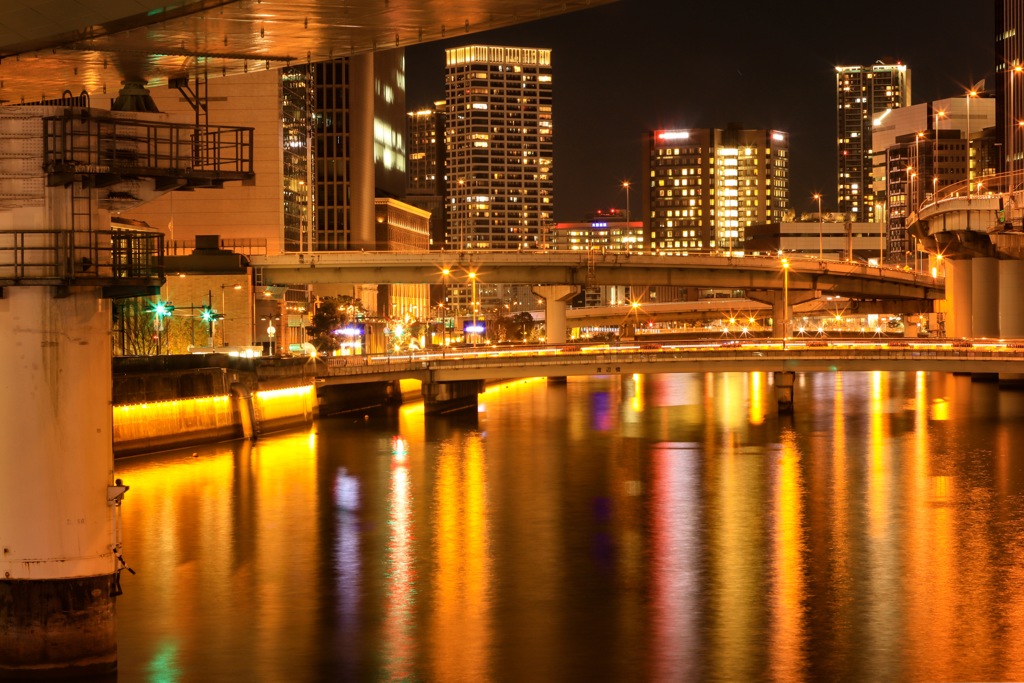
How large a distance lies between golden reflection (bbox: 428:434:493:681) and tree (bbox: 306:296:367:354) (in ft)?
249

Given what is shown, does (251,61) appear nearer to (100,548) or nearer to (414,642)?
(100,548)

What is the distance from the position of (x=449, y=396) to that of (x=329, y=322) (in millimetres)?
54286

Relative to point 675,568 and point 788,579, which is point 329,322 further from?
point 788,579

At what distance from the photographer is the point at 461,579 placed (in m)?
35.5

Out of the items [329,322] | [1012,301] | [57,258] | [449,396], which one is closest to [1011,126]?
[1012,301]

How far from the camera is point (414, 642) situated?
29.0 metres

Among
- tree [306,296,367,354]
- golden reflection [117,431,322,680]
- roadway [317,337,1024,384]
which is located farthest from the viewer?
tree [306,296,367,354]

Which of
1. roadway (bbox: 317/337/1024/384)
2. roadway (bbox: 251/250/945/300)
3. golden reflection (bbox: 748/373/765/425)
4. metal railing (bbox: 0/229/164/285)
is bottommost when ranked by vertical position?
golden reflection (bbox: 748/373/765/425)

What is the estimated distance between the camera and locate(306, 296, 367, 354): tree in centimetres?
13312

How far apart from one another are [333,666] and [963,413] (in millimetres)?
63347

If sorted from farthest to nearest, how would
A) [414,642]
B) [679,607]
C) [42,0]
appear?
1. [679,607]
2. [414,642]
3. [42,0]

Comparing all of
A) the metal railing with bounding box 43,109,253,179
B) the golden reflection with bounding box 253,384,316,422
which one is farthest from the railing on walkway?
the metal railing with bounding box 43,109,253,179

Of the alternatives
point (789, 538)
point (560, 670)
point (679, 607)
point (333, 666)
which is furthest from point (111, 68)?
point (789, 538)

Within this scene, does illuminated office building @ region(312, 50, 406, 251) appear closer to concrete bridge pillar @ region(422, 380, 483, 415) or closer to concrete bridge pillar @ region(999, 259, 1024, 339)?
concrete bridge pillar @ region(999, 259, 1024, 339)
